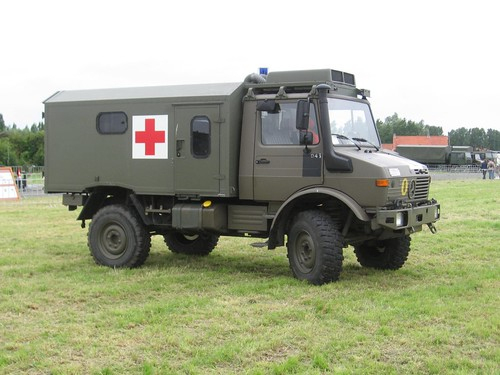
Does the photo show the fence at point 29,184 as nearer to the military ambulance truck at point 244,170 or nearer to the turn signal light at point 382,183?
the military ambulance truck at point 244,170

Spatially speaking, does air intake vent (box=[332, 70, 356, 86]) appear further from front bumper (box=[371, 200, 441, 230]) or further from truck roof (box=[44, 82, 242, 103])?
front bumper (box=[371, 200, 441, 230])

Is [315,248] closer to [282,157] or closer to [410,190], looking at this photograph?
[282,157]

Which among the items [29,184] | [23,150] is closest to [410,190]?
[29,184]

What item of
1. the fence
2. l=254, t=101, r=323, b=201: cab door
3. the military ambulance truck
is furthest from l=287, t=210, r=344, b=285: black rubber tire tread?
the fence

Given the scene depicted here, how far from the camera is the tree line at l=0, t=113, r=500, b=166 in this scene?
65.1 meters

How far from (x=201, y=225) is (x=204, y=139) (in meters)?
1.25

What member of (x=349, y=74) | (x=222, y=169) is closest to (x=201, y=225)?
(x=222, y=169)

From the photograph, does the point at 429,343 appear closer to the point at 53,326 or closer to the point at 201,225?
the point at 53,326

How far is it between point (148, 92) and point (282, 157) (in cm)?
241

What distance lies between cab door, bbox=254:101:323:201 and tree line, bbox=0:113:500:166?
5.33 feet

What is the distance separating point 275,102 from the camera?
938 centimetres

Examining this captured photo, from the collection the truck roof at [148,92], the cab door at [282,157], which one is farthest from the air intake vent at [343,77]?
the truck roof at [148,92]

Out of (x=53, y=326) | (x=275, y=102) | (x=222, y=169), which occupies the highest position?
(x=275, y=102)

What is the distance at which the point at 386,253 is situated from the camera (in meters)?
10.2
